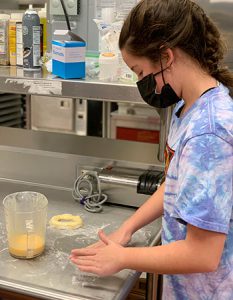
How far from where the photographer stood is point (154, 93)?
3.60 feet

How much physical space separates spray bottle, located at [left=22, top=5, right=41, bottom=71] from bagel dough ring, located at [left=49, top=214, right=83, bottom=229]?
52cm

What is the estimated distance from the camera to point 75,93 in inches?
54.9

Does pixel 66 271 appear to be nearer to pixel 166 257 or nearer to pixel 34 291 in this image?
pixel 34 291

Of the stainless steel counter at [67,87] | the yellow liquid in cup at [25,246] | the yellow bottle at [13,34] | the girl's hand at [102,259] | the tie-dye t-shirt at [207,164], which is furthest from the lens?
the yellow bottle at [13,34]

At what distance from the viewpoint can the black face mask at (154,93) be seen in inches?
40.8

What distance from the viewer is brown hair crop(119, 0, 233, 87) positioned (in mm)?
926

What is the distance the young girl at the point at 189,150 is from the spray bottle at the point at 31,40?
570mm

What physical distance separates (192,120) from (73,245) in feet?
1.83

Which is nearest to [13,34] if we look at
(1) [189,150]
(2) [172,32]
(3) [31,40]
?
(3) [31,40]

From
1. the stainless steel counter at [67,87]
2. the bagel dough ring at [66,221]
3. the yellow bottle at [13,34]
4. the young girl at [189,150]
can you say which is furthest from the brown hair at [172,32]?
the yellow bottle at [13,34]

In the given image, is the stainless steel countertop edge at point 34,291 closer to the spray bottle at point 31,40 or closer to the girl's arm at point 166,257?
the girl's arm at point 166,257

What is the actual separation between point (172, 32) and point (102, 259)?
1.75 ft

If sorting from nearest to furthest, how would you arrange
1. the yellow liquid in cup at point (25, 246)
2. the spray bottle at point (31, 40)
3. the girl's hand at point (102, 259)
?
the girl's hand at point (102, 259) → the yellow liquid in cup at point (25, 246) → the spray bottle at point (31, 40)

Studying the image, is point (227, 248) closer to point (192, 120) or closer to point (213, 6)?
point (192, 120)
